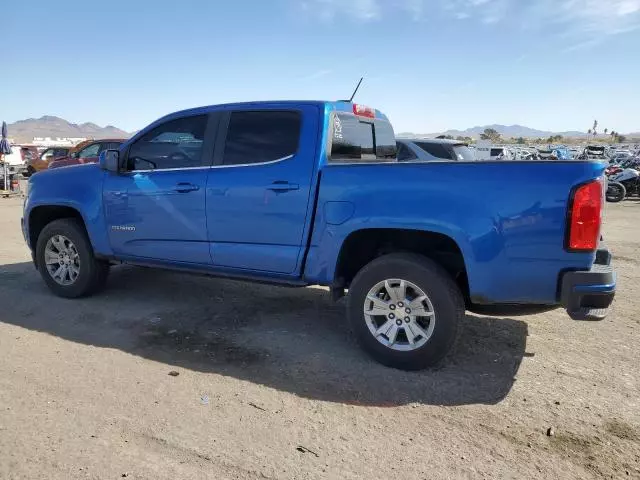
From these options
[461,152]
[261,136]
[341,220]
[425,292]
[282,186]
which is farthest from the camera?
[461,152]

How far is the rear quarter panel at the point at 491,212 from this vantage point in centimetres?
330

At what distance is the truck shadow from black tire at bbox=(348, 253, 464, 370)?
114 millimetres

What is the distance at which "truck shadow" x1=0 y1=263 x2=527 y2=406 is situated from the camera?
11.9ft

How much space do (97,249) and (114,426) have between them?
2742 millimetres

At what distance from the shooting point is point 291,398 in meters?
3.43

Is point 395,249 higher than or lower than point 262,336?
higher

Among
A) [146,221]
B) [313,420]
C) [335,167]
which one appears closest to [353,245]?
[335,167]

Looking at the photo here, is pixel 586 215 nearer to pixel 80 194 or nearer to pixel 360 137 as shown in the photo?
pixel 360 137

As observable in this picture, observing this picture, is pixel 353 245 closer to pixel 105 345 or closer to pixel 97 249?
pixel 105 345

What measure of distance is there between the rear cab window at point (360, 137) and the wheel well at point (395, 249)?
0.71 metres

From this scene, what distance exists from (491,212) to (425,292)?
28.3 inches

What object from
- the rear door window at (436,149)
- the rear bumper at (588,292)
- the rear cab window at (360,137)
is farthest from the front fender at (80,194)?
the rear door window at (436,149)

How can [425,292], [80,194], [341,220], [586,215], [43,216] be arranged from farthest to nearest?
1. [43,216]
2. [80,194]
3. [341,220]
4. [425,292]
5. [586,215]

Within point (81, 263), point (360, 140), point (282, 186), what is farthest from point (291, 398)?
point (81, 263)
